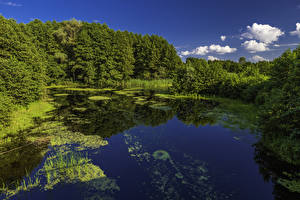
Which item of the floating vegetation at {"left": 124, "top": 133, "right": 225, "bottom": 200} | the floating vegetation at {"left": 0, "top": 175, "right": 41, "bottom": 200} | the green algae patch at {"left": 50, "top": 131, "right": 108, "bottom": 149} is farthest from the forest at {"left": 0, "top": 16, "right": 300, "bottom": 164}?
the floating vegetation at {"left": 0, "top": 175, "right": 41, "bottom": 200}

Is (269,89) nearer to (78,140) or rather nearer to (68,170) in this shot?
(78,140)

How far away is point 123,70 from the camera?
4891cm

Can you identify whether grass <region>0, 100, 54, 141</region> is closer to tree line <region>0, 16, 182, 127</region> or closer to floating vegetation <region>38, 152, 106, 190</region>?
floating vegetation <region>38, 152, 106, 190</region>

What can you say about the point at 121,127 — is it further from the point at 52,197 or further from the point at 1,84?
the point at 1,84

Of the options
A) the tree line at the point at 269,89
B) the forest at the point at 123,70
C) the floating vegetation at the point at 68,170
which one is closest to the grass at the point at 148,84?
the forest at the point at 123,70

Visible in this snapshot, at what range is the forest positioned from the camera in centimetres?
869

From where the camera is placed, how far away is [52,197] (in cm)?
560

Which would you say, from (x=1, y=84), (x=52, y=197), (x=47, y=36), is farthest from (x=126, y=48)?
(x=52, y=197)

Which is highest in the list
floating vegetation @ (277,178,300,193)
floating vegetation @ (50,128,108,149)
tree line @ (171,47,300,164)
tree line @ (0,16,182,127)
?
tree line @ (0,16,182,127)

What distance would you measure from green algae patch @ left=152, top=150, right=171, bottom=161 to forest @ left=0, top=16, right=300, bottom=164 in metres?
5.80

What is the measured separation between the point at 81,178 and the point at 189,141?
697 centimetres

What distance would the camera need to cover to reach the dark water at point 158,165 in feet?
19.1

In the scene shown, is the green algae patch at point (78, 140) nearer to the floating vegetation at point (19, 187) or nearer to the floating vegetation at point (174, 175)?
the floating vegetation at point (174, 175)

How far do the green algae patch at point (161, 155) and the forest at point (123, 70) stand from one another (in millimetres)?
5800
